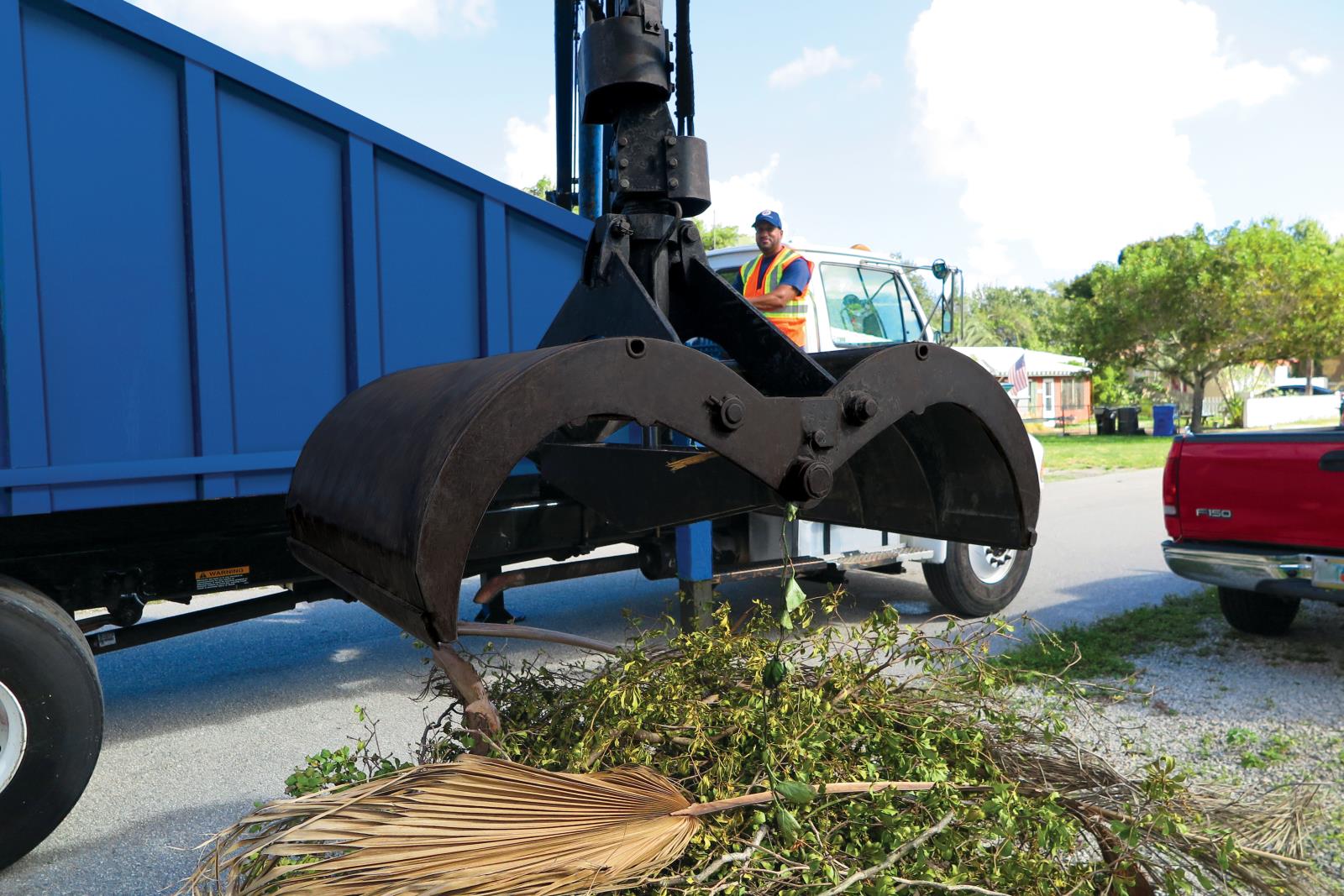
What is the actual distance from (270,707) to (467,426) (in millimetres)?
4668

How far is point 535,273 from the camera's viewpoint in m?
4.88

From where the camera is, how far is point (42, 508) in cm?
→ 373

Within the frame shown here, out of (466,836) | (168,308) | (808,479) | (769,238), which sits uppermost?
(769,238)

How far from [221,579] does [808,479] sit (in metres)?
3.68

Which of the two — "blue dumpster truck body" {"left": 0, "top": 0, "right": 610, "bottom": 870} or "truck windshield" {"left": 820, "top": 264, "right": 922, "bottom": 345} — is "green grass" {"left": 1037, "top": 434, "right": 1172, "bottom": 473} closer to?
"truck windshield" {"left": 820, "top": 264, "right": 922, "bottom": 345}

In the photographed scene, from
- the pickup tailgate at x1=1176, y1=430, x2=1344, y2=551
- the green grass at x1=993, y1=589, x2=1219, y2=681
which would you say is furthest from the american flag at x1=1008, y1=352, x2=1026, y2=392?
the pickup tailgate at x1=1176, y1=430, x2=1344, y2=551

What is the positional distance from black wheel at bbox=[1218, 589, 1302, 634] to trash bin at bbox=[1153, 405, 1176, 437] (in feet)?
84.4

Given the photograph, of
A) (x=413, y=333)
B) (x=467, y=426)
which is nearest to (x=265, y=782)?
(x=413, y=333)

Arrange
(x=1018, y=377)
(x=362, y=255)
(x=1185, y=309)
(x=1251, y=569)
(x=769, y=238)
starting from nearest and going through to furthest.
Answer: (x=362, y=255) → (x=1251, y=569) → (x=769, y=238) → (x=1018, y=377) → (x=1185, y=309)

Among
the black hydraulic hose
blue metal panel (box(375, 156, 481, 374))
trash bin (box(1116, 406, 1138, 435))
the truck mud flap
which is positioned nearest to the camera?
the truck mud flap

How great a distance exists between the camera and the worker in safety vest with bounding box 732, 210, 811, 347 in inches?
251

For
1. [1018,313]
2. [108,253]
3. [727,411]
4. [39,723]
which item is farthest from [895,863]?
[1018,313]

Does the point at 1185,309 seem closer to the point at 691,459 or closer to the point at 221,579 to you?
the point at 221,579

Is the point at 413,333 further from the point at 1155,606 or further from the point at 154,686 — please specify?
the point at 1155,606
